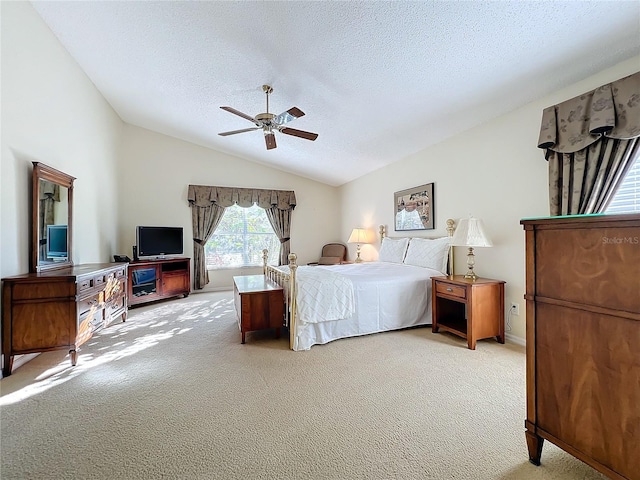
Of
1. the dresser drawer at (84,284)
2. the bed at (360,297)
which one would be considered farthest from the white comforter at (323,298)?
the dresser drawer at (84,284)

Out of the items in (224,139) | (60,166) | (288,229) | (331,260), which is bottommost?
(331,260)

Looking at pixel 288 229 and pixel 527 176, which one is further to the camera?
pixel 288 229

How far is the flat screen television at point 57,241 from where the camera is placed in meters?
2.90

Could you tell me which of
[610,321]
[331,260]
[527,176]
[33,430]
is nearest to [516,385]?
[610,321]

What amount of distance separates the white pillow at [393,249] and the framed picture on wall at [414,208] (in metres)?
0.25

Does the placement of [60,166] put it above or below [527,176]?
above

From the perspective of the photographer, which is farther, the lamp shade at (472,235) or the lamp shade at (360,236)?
the lamp shade at (360,236)

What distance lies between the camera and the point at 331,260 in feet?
20.4

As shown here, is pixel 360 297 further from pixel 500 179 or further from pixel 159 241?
pixel 159 241

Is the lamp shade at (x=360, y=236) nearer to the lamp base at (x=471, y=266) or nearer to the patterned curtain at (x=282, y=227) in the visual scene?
the patterned curtain at (x=282, y=227)

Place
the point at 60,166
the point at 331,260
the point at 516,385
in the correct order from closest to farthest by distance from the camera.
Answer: the point at 516,385
the point at 60,166
the point at 331,260

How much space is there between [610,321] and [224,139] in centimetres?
545

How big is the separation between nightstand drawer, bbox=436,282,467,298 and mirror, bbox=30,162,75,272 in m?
4.06

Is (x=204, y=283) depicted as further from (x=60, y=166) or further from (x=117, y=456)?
(x=117, y=456)
